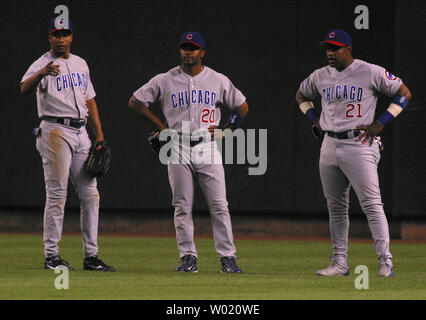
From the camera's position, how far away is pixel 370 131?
9719mm

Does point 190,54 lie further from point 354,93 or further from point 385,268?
point 385,268

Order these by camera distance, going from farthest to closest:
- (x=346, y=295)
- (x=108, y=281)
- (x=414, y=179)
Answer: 1. (x=414, y=179)
2. (x=108, y=281)
3. (x=346, y=295)

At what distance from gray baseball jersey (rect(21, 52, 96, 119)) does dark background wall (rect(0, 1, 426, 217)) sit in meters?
5.82

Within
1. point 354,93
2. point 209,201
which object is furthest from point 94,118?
point 354,93

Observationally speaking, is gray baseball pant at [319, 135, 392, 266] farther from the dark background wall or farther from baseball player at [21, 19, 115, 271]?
the dark background wall

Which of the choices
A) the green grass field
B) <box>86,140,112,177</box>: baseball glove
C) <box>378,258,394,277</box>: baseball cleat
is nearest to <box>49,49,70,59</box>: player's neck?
<box>86,140,112,177</box>: baseball glove

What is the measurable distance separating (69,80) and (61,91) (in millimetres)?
154

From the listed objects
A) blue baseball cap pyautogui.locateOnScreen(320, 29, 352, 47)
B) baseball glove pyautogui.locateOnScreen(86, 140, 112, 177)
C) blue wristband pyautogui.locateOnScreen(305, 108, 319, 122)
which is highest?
blue baseball cap pyautogui.locateOnScreen(320, 29, 352, 47)

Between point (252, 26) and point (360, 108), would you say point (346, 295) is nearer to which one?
point (360, 108)

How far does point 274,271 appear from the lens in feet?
34.9

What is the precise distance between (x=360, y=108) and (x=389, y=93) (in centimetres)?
36

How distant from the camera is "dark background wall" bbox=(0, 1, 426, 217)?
598 inches
